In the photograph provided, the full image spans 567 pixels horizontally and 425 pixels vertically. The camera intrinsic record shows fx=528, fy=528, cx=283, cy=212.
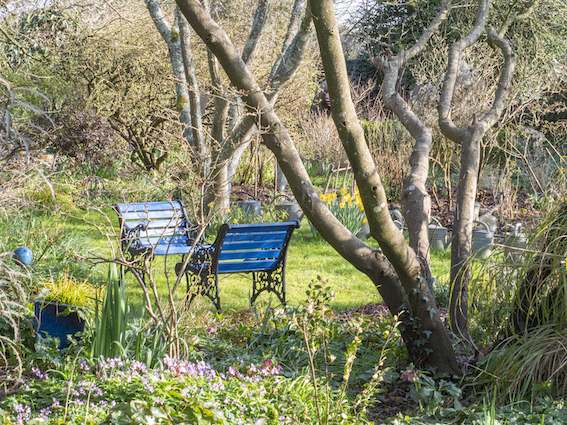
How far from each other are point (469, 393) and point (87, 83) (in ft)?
34.9

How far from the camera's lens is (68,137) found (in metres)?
10.4

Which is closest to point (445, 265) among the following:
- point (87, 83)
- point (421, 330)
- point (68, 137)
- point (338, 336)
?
point (338, 336)

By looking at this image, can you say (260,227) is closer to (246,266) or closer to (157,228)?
(246,266)

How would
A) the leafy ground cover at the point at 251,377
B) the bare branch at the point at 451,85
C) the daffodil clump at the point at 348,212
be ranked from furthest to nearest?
the daffodil clump at the point at 348,212 → the bare branch at the point at 451,85 → the leafy ground cover at the point at 251,377

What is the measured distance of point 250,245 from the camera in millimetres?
4758

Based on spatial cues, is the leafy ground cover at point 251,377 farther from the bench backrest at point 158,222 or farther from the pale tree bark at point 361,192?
the bench backrest at point 158,222

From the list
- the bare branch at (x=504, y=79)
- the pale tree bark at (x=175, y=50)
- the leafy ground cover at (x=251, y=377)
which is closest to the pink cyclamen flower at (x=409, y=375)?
the leafy ground cover at (x=251, y=377)

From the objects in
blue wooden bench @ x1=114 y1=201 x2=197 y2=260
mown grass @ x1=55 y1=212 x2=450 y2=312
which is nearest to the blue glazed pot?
mown grass @ x1=55 y1=212 x2=450 y2=312

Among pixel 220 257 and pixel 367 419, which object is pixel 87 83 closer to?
pixel 220 257

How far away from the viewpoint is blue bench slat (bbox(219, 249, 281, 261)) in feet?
15.5

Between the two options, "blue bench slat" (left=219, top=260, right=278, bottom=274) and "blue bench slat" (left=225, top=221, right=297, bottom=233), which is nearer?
"blue bench slat" (left=225, top=221, right=297, bottom=233)

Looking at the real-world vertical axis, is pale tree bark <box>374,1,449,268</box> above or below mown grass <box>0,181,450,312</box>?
above

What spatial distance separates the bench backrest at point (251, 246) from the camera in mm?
4594

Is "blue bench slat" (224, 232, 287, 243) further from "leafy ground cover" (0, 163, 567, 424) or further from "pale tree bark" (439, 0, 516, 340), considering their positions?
"pale tree bark" (439, 0, 516, 340)
